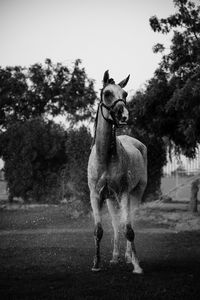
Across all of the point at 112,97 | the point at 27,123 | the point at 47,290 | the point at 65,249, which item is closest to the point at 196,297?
the point at 47,290

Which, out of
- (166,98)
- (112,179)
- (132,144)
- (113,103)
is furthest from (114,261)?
(166,98)

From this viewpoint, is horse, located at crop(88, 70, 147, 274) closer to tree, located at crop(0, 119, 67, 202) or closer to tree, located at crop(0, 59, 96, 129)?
tree, located at crop(0, 119, 67, 202)

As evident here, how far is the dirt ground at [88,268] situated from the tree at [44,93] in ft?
98.8

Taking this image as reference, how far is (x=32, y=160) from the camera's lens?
24141mm

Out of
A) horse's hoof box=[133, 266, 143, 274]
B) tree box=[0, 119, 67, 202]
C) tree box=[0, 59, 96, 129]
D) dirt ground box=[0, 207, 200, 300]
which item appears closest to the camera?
dirt ground box=[0, 207, 200, 300]

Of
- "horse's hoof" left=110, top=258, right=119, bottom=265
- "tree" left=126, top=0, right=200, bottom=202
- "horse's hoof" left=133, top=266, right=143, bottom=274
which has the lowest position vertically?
"horse's hoof" left=110, top=258, right=119, bottom=265

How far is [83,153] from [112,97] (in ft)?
41.4

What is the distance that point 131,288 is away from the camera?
5031 millimetres

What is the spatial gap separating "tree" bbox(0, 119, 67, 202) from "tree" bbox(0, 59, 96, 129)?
14.4 m

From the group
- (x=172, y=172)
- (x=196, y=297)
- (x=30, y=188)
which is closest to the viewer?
(x=196, y=297)

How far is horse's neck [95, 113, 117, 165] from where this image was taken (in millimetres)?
6160

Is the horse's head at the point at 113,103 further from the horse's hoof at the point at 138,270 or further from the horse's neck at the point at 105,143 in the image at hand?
the horse's hoof at the point at 138,270

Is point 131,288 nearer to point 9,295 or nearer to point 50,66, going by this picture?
point 9,295

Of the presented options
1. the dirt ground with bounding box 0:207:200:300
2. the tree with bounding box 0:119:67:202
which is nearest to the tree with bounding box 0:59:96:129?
the tree with bounding box 0:119:67:202
